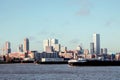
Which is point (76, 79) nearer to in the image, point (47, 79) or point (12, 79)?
point (47, 79)

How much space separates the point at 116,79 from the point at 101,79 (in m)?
3.15

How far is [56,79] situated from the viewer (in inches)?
3720

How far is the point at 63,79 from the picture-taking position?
93.9m

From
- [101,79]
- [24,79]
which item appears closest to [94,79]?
[101,79]

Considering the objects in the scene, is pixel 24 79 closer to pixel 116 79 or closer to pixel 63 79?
pixel 63 79

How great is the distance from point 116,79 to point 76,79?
27.5ft

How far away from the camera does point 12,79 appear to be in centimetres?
9469

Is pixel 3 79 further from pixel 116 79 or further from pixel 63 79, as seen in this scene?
pixel 116 79

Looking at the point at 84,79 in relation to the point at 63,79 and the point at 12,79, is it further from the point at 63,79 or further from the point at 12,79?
the point at 12,79

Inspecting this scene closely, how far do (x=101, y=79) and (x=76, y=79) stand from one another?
526 centimetres

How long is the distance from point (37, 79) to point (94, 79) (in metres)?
12.0

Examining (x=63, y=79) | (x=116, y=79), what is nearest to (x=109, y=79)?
(x=116, y=79)

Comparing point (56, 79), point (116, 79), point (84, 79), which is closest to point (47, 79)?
point (56, 79)

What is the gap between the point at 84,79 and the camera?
9462 cm
